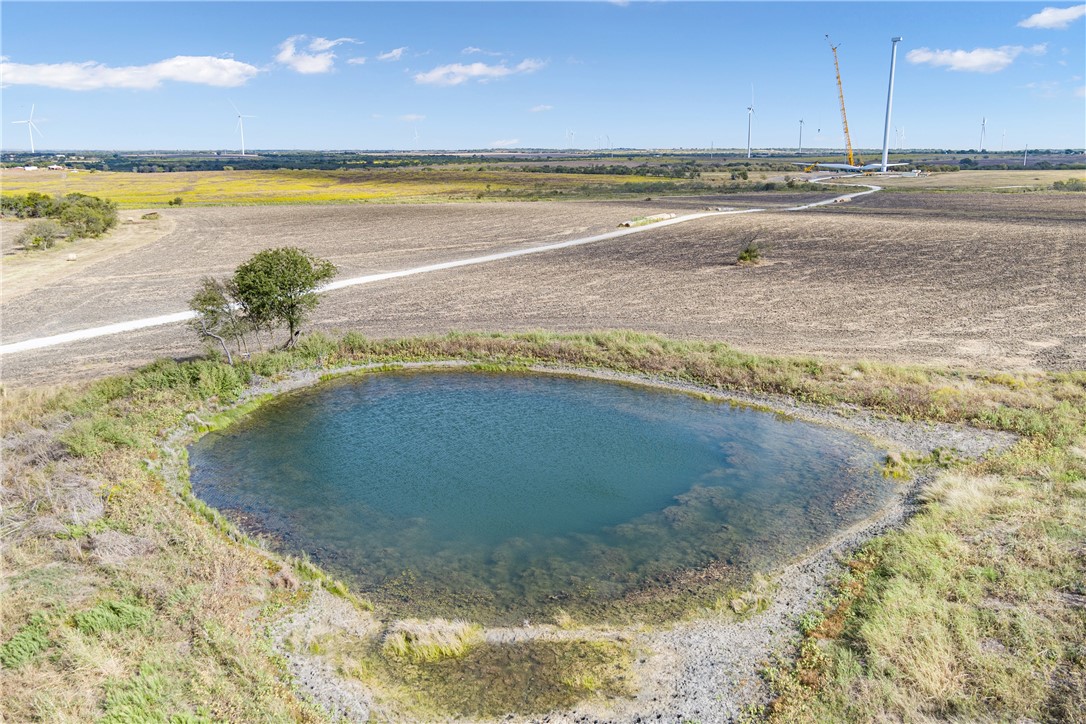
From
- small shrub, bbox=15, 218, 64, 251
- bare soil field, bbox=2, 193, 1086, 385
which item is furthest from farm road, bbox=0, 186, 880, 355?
small shrub, bbox=15, 218, 64, 251

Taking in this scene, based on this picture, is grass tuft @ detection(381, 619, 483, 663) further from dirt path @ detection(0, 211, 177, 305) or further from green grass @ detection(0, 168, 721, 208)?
green grass @ detection(0, 168, 721, 208)

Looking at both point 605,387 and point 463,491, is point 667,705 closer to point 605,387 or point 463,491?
point 463,491

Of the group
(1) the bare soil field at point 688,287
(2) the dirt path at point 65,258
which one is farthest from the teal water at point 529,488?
(2) the dirt path at point 65,258

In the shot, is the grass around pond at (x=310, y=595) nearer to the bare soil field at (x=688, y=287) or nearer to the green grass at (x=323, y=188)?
the bare soil field at (x=688, y=287)

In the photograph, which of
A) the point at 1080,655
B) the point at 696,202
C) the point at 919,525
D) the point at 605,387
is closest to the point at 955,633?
the point at 1080,655

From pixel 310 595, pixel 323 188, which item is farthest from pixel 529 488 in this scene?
pixel 323 188
